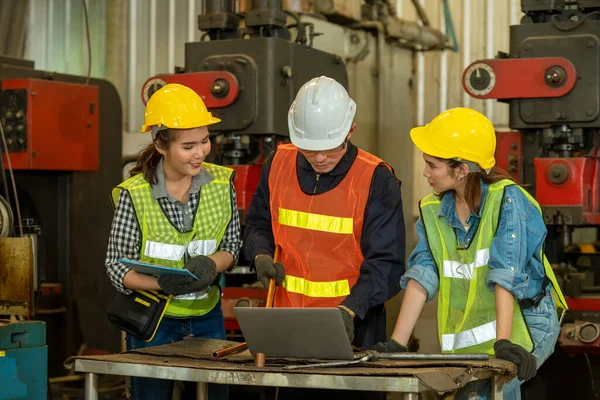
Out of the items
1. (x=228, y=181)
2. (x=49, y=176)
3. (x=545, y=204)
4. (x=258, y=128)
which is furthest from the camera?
(x=49, y=176)

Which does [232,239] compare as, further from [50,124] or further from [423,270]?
[50,124]

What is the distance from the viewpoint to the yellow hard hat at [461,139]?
2.41 metres

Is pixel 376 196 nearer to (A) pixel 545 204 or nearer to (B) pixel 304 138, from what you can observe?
(B) pixel 304 138

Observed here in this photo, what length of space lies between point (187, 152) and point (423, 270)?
72 centimetres

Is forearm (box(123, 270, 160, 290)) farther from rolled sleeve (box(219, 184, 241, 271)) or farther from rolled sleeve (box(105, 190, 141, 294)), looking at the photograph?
rolled sleeve (box(219, 184, 241, 271))

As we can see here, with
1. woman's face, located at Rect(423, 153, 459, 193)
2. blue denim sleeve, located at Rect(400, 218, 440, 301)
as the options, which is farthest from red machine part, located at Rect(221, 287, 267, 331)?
woman's face, located at Rect(423, 153, 459, 193)

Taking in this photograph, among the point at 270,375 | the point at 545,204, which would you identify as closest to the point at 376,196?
the point at 270,375

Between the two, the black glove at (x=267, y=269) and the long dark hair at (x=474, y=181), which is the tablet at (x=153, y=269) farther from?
the long dark hair at (x=474, y=181)


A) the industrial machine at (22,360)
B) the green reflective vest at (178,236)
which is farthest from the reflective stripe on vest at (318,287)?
the industrial machine at (22,360)

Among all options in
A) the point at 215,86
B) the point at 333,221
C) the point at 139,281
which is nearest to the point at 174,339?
the point at 139,281

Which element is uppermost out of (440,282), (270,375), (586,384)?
(440,282)

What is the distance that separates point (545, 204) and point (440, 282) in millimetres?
1202

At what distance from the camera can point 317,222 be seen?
2646mm

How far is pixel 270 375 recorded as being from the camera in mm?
2135
